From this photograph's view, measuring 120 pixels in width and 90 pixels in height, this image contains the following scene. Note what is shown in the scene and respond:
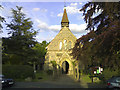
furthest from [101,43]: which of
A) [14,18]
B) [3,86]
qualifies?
[14,18]

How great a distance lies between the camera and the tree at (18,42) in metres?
11.9

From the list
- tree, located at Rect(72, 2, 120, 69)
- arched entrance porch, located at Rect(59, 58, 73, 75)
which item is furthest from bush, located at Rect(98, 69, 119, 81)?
arched entrance porch, located at Rect(59, 58, 73, 75)

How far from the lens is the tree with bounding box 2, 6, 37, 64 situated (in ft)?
38.9

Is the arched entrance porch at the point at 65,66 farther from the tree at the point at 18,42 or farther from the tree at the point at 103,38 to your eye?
the tree at the point at 103,38

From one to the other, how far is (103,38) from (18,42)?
9.04 metres

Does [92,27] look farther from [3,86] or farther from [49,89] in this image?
[3,86]

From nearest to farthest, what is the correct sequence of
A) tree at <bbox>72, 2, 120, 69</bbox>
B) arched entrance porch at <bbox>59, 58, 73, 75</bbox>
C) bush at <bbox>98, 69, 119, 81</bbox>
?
1. tree at <bbox>72, 2, 120, 69</bbox>
2. bush at <bbox>98, 69, 119, 81</bbox>
3. arched entrance porch at <bbox>59, 58, 73, 75</bbox>

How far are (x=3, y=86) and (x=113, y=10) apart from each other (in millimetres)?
11849

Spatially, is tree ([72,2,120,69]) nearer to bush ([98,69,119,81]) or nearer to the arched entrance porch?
bush ([98,69,119,81])

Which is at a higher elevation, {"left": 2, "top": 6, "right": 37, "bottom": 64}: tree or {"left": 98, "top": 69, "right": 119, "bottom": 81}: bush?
{"left": 2, "top": 6, "right": 37, "bottom": 64}: tree

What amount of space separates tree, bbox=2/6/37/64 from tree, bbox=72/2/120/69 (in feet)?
18.1

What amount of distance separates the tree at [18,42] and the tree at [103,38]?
18.1 feet

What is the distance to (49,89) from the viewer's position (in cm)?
1255

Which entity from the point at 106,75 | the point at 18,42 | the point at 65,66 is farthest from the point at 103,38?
the point at 65,66
